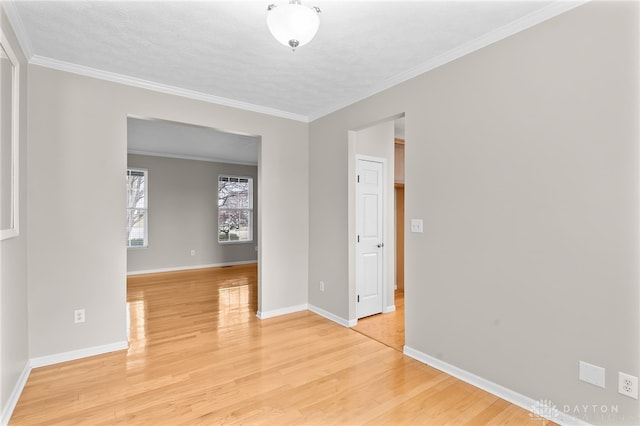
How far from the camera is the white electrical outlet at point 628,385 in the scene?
5.64 ft

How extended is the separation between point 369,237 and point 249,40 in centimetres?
261

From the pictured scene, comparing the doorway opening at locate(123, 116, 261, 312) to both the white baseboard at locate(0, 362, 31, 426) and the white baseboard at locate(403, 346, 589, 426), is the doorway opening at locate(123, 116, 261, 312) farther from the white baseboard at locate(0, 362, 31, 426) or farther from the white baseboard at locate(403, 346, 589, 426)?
the white baseboard at locate(403, 346, 589, 426)

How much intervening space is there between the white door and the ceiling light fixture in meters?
2.33

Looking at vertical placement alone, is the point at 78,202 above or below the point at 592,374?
above

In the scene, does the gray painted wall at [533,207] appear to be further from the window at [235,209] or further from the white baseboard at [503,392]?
the window at [235,209]

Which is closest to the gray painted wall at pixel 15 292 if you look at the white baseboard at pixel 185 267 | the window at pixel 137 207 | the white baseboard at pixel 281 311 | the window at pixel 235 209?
the white baseboard at pixel 281 311

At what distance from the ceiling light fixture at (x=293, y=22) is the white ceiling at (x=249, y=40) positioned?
1.39 ft

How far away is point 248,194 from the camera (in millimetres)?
8406

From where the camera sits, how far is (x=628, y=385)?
1745mm

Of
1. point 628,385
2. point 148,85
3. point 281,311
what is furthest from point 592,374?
point 148,85

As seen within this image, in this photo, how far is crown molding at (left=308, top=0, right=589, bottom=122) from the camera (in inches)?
78.7

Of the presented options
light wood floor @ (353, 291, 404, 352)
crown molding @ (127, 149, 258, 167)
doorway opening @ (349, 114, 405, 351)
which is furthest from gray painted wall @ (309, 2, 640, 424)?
crown molding @ (127, 149, 258, 167)

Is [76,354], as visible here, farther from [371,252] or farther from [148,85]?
[371,252]

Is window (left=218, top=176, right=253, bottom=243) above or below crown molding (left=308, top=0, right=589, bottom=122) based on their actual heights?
below
